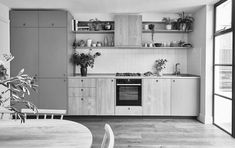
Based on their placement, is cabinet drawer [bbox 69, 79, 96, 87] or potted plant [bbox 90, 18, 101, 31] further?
potted plant [bbox 90, 18, 101, 31]

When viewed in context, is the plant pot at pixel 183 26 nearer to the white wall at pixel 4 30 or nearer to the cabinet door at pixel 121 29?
the cabinet door at pixel 121 29

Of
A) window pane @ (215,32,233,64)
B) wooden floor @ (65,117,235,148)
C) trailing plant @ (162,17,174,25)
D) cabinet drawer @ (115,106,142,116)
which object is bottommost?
wooden floor @ (65,117,235,148)

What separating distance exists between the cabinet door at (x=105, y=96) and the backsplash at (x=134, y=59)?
0.73 metres

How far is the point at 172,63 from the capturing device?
5.72 meters

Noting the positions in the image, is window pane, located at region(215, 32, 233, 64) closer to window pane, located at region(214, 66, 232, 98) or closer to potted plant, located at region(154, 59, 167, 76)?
window pane, located at region(214, 66, 232, 98)

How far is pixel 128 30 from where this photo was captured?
533 cm

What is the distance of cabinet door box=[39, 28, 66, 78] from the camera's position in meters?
5.00

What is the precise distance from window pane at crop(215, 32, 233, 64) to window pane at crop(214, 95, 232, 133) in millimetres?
732

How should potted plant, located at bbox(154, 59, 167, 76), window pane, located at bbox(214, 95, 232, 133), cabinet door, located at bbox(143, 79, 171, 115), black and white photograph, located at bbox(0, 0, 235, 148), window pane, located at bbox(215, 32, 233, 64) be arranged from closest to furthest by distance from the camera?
window pane, located at bbox(215, 32, 233, 64), window pane, located at bbox(214, 95, 232, 133), black and white photograph, located at bbox(0, 0, 235, 148), cabinet door, located at bbox(143, 79, 171, 115), potted plant, located at bbox(154, 59, 167, 76)

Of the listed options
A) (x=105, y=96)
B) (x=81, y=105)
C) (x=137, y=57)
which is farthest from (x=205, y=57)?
A: (x=81, y=105)

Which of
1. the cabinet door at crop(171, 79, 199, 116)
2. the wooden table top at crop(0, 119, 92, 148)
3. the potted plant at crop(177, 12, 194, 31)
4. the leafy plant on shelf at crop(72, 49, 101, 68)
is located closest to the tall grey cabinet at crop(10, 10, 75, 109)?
the leafy plant on shelf at crop(72, 49, 101, 68)

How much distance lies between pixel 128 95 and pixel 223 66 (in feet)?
6.44

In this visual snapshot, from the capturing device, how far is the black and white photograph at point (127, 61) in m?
4.49

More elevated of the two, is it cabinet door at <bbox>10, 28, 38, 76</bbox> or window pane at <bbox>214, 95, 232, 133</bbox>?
cabinet door at <bbox>10, 28, 38, 76</bbox>
